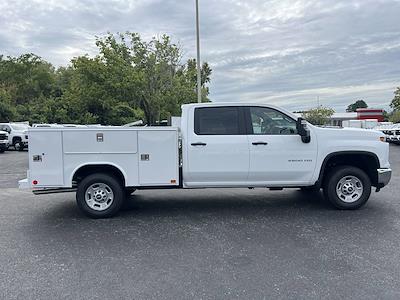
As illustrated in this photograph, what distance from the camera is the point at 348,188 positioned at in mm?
7008

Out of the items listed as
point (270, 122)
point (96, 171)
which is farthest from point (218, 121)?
point (96, 171)

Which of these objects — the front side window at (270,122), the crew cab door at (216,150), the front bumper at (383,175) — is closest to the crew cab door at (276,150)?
the front side window at (270,122)

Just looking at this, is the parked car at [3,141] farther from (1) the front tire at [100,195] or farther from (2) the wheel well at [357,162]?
(2) the wheel well at [357,162]

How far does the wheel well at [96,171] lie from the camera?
260 inches

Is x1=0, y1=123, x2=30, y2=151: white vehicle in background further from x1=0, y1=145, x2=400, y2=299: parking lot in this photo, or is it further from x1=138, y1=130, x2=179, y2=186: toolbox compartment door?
x1=138, y1=130, x2=179, y2=186: toolbox compartment door

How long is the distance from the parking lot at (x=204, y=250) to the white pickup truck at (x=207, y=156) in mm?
534

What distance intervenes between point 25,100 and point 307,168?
55.8 metres

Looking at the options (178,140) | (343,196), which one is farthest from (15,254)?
(343,196)

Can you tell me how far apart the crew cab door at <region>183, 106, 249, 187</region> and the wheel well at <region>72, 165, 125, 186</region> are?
1.14m

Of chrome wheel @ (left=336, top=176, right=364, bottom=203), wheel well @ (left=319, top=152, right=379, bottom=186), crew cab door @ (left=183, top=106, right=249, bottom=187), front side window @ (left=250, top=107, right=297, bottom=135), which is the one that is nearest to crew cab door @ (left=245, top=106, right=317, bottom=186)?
front side window @ (left=250, top=107, right=297, bottom=135)

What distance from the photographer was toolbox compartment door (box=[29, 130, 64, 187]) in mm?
6378

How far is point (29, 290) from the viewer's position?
3.92 meters

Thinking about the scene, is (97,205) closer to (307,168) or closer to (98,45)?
(307,168)

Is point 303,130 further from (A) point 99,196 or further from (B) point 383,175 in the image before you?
(A) point 99,196
